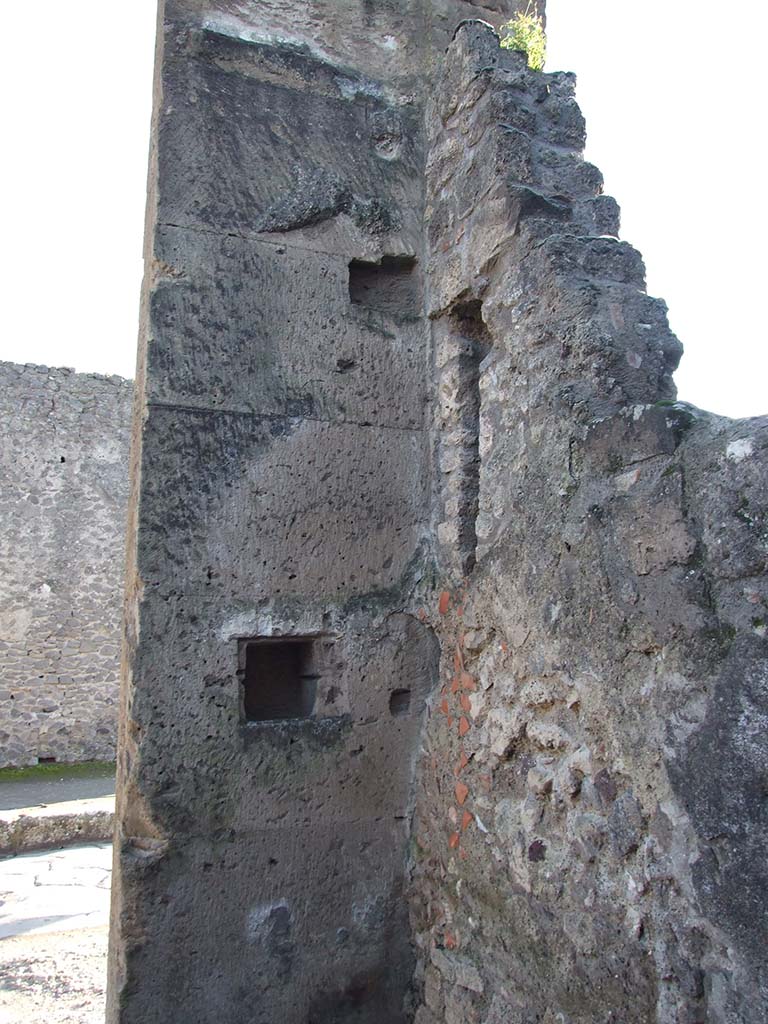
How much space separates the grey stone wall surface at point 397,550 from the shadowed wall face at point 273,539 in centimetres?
1

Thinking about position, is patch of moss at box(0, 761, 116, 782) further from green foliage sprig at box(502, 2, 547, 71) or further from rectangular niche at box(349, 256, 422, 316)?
green foliage sprig at box(502, 2, 547, 71)

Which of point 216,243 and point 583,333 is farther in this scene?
point 216,243

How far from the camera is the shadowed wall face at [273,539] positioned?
276cm

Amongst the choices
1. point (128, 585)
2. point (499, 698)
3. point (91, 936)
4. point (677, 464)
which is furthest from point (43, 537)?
point (677, 464)

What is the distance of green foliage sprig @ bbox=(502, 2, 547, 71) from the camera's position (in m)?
3.23

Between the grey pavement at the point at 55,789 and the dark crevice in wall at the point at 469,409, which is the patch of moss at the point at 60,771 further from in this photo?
the dark crevice in wall at the point at 469,409

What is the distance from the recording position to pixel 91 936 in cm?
459

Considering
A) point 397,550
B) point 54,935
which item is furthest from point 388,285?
point 54,935

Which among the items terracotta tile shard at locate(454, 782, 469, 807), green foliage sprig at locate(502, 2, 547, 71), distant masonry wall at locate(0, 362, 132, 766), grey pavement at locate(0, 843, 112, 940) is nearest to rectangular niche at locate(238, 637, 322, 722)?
terracotta tile shard at locate(454, 782, 469, 807)

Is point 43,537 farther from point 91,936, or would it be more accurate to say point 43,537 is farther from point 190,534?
point 190,534

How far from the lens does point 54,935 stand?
465cm

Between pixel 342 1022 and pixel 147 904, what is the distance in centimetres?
79

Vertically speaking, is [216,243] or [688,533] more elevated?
[216,243]

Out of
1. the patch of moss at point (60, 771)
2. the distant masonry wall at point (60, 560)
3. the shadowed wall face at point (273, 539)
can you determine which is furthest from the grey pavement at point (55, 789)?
the shadowed wall face at point (273, 539)
